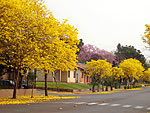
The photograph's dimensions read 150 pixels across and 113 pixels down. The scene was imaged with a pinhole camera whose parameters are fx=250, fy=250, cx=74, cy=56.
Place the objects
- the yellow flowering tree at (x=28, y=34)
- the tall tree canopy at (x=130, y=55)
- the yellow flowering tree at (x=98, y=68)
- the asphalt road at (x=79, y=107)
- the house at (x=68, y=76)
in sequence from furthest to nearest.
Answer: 1. the tall tree canopy at (x=130, y=55)
2. the house at (x=68, y=76)
3. the yellow flowering tree at (x=98, y=68)
4. the yellow flowering tree at (x=28, y=34)
5. the asphalt road at (x=79, y=107)

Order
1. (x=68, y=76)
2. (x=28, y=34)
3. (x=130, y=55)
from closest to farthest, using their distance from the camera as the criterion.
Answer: (x=28, y=34), (x=68, y=76), (x=130, y=55)

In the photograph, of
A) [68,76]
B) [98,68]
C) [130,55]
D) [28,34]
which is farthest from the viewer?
[130,55]

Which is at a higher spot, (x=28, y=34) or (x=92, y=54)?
(x=92, y=54)

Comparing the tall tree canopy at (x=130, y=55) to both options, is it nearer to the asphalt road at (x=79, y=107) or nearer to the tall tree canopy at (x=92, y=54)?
the tall tree canopy at (x=92, y=54)

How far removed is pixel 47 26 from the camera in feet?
68.3

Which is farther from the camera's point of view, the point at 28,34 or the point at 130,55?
the point at 130,55

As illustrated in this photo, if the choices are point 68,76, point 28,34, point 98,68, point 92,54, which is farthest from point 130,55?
point 28,34

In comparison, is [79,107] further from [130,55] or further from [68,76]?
[130,55]

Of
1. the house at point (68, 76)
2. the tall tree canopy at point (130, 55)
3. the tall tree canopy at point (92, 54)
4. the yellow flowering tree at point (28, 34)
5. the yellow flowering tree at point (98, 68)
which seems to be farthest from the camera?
the tall tree canopy at point (130, 55)

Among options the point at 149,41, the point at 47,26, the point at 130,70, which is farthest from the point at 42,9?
the point at 130,70

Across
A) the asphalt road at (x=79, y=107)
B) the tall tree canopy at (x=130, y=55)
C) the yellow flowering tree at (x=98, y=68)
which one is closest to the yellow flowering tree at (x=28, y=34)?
the asphalt road at (x=79, y=107)

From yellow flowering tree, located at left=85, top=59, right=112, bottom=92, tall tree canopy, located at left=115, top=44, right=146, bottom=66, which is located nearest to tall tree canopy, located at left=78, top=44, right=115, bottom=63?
tall tree canopy, located at left=115, top=44, right=146, bottom=66

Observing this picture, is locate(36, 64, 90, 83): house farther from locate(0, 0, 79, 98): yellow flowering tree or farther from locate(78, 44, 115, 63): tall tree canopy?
locate(0, 0, 79, 98): yellow flowering tree

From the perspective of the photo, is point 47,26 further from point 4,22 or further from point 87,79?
point 87,79
